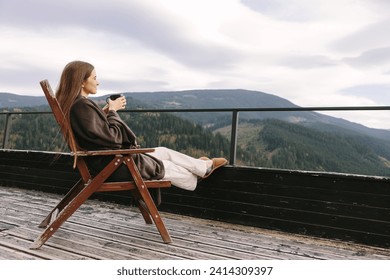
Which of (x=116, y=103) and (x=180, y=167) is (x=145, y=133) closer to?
(x=180, y=167)

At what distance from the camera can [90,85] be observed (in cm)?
236

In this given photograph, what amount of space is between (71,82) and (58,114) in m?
0.27

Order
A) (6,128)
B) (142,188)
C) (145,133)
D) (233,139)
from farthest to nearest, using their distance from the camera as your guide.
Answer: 1. (6,128)
2. (145,133)
3. (233,139)
4. (142,188)

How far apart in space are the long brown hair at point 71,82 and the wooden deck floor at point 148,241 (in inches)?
33.4

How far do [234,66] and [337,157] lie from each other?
55.8 m

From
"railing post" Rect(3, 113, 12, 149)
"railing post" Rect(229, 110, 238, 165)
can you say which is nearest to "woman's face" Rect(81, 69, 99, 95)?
"railing post" Rect(229, 110, 238, 165)

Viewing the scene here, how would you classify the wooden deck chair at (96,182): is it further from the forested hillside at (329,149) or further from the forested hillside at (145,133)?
the forested hillside at (329,149)

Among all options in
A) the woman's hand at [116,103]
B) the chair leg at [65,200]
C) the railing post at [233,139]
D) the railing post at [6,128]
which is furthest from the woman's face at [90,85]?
the railing post at [6,128]

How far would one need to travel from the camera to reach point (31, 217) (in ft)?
9.59

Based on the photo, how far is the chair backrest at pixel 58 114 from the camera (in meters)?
2.12

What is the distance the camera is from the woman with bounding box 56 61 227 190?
2.19 meters

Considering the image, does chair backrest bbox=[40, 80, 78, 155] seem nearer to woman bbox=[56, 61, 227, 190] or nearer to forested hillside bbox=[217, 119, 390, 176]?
woman bbox=[56, 61, 227, 190]

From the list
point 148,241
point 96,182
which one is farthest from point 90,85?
point 148,241

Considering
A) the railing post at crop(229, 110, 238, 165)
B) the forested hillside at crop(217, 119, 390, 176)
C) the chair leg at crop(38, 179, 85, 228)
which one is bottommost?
the forested hillside at crop(217, 119, 390, 176)
